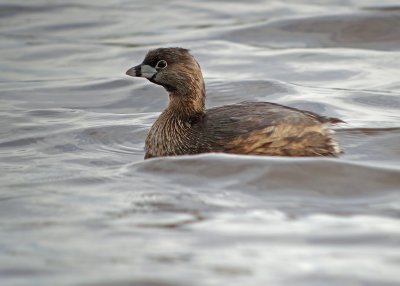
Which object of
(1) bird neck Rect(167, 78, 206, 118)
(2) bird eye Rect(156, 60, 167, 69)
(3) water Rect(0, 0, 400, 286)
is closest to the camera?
(3) water Rect(0, 0, 400, 286)

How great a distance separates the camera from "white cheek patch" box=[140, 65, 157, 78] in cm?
988

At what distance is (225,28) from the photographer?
15570mm

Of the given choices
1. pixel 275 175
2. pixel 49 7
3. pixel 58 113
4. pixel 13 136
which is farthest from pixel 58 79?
pixel 275 175

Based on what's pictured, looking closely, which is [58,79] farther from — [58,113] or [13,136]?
Answer: [13,136]

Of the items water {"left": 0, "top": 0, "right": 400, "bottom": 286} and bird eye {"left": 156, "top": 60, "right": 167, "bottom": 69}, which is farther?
bird eye {"left": 156, "top": 60, "right": 167, "bottom": 69}

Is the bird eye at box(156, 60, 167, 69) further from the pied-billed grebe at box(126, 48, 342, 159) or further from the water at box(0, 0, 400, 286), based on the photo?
the water at box(0, 0, 400, 286)

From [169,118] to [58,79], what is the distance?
3964mm

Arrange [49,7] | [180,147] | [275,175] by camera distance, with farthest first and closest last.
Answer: [49,7]
[180,147]
[275,175]

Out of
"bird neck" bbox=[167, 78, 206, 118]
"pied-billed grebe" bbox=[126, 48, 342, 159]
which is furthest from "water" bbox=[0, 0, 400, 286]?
"bird neck" bbox=[167, 78, 206, 118]

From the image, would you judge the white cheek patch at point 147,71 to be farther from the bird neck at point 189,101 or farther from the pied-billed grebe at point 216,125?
the bird neck at point 189,101

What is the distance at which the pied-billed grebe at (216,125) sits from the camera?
9008mm

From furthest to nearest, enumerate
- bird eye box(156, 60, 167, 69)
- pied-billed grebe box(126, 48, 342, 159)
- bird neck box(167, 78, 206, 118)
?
bird eye box(156, 60, 167, 69), bird neck box(167, 78, 206, 118), pied-billed grebe box(126, 48, 342, 159)

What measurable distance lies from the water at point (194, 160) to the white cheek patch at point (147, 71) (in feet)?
2.40

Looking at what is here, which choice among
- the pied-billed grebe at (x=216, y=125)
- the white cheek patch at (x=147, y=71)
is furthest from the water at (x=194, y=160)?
the white cheek patch at (x=147, y=71)
